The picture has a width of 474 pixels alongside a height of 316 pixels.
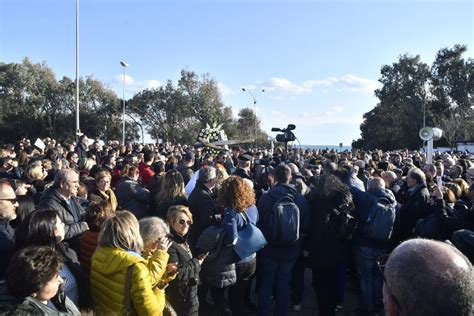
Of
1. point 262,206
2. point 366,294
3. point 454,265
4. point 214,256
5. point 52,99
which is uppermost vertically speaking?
point 52,99

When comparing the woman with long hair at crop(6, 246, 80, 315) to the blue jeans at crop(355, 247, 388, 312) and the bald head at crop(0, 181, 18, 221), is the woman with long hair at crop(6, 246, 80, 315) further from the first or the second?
the blue jeans at crop(355, 247, 388, 312)

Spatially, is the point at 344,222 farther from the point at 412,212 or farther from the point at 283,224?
the point at 412,212

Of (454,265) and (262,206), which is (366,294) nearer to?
(262,206)

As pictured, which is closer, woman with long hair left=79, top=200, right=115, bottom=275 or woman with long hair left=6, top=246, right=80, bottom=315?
woman with long hair left=6, top=246, right=80, bottom=315

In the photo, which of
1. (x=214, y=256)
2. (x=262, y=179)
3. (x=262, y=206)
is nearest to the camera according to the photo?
(x=214, y=256)

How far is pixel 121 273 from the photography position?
2.83 metres

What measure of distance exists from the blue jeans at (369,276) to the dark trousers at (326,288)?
0.36 meters

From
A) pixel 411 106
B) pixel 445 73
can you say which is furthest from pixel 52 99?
pixel 445 73

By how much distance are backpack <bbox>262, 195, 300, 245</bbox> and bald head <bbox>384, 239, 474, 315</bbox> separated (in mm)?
3217

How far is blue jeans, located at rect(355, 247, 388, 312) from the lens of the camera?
5090mm

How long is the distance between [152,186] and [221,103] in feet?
137

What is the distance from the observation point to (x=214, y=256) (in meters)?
4.32

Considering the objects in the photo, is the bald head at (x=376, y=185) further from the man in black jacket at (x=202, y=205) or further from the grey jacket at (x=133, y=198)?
the grey jacket at (x=133, y=198)

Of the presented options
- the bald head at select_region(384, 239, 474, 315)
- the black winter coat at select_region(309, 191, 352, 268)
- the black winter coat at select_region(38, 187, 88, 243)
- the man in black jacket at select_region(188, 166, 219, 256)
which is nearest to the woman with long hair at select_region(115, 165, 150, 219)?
the man in black jacket at select_region(188, 166, 219, 256)
